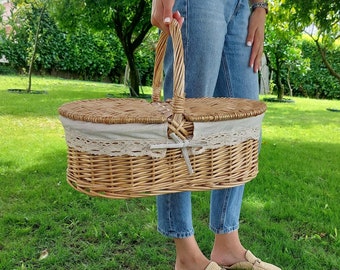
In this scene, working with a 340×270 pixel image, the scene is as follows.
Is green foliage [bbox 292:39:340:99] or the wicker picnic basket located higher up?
the wicker picnic basket

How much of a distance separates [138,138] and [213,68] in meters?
0.42

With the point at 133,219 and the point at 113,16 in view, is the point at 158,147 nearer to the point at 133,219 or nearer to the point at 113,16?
the point at 133,219

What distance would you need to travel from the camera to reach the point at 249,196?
220 cm

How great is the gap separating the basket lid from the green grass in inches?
23.7

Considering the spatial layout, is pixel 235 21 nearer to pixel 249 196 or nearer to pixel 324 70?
pixel 249 196

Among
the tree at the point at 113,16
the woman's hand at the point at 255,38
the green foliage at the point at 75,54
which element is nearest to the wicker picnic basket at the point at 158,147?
the woman's hand at the point at 255,38

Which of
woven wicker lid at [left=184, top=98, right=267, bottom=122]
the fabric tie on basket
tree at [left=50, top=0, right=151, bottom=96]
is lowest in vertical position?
the fabric tie on basket

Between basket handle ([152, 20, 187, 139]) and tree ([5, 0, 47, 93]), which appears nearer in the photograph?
basket handle ([152, 20, 187, 139])

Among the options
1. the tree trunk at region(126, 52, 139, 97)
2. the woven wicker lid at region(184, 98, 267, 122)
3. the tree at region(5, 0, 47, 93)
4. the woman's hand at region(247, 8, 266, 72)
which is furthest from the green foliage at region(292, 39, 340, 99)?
the woven wicker lid at region(184, 98, 267, 122)

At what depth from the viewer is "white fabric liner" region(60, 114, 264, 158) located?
89 cm

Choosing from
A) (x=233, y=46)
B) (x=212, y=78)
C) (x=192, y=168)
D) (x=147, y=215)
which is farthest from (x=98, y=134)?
(x=147, y=215)

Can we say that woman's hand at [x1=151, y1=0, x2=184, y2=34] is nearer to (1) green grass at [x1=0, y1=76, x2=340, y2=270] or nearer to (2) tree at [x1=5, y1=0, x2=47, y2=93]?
(1) green grass at [x1=0, y1=76, x2=340, y2=270]

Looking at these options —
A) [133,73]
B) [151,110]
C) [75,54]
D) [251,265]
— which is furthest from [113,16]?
[151,110]

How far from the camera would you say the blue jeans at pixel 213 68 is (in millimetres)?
1163
